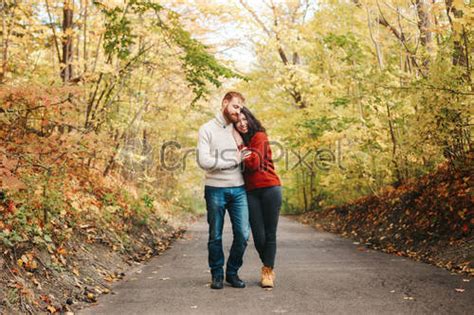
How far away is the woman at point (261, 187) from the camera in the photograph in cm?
625

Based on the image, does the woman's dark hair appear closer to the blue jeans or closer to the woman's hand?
the woman's hand

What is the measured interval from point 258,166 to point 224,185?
1.46 feet

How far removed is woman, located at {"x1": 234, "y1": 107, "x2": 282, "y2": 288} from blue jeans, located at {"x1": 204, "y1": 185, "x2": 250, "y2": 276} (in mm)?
113

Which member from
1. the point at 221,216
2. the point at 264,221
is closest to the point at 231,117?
the point at 221,216

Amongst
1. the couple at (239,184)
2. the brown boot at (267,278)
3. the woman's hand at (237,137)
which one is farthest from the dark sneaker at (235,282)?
the woman's hand at (237,137)

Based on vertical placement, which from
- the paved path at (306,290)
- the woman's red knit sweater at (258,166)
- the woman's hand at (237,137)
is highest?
the woman's hand at (237,137)

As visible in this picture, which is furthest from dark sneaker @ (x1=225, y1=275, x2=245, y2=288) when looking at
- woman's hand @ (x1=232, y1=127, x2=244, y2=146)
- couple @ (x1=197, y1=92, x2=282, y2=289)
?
woman's hand @ (x1=232, y1=127, x2=244, y2=146)

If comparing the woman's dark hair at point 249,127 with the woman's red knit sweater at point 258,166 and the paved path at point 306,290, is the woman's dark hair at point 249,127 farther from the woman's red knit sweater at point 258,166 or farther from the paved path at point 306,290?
the paved path at point 306,290

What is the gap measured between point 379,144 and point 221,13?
5.42m

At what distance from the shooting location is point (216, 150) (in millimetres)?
6297

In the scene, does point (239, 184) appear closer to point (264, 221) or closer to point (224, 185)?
point (224, 185)

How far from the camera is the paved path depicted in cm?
525

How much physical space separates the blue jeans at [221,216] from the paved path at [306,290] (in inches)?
15.9

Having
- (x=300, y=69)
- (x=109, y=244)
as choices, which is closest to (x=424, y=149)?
(x=109, y=244)
